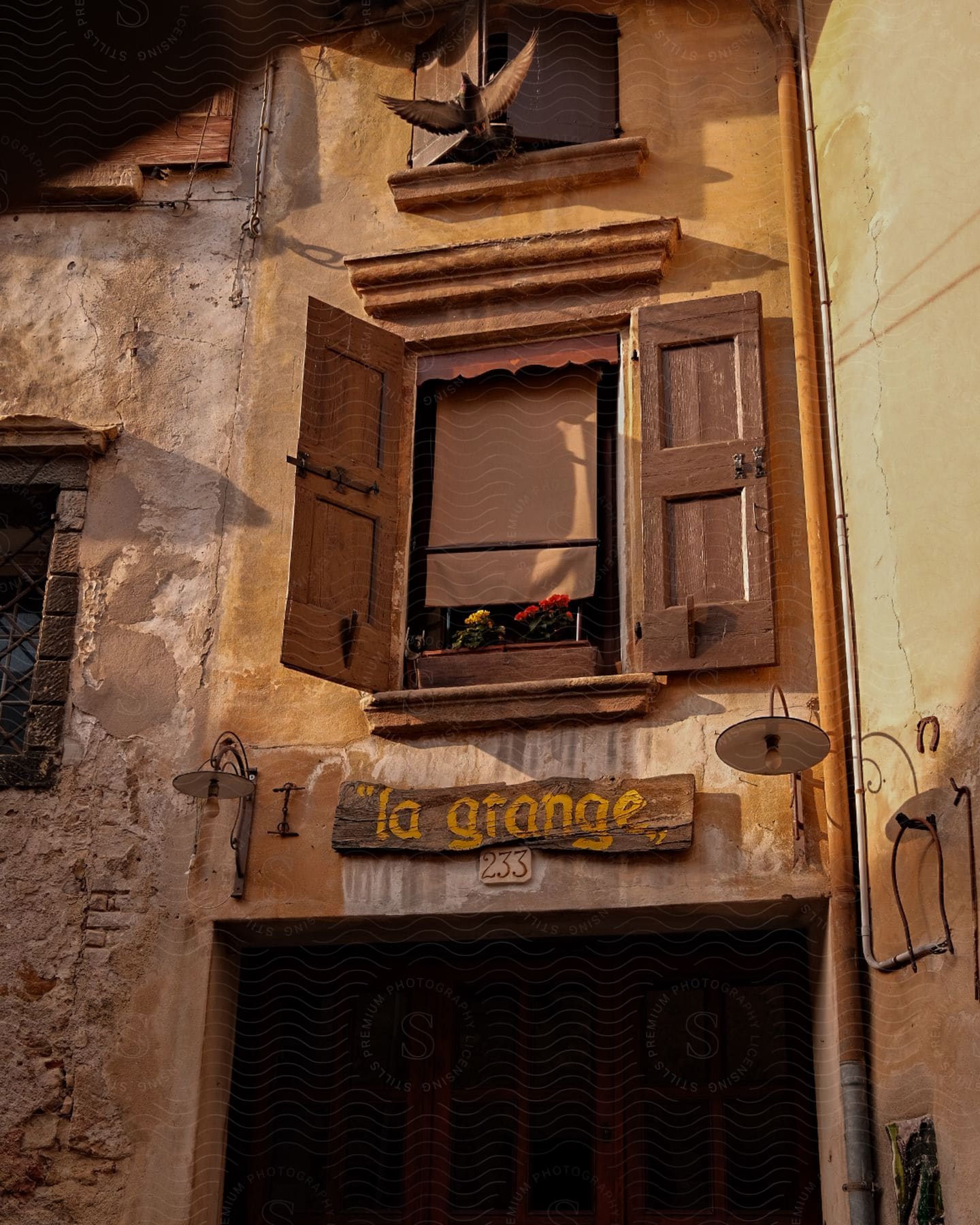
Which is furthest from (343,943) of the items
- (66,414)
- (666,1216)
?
(66,414)

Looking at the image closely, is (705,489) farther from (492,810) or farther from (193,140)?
(193,140)

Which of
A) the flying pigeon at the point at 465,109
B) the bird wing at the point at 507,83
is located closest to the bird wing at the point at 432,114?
the flying pigeon at the point at 465,109

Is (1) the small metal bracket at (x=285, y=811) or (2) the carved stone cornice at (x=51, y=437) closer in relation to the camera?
(1) the small metal bracket at (x=285, y=811)

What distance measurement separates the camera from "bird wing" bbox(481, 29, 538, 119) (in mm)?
7914

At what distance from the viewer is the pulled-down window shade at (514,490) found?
24.2 ft

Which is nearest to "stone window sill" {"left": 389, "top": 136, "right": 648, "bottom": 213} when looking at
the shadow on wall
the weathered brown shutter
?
the weathered brown shutter

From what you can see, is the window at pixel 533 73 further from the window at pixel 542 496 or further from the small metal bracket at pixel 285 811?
the small metal bracket at pixel 285 811

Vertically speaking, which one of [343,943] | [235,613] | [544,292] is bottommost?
[343,943]

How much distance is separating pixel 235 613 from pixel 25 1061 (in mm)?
2177

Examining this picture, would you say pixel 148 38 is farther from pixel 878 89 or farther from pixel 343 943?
pixel 343 943

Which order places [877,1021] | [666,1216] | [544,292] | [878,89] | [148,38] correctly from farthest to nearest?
[148,38] < [544,292] < [878,89] < [666,1216] < [877,1021]

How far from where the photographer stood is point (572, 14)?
861 cm

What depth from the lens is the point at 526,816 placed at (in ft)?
21.8

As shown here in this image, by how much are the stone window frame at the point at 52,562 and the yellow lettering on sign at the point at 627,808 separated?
263 centimetres
